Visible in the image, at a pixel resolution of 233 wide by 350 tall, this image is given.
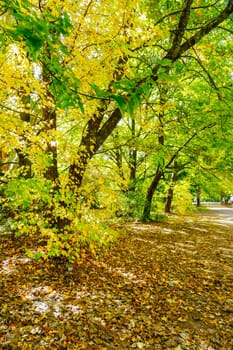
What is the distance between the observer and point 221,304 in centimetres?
522

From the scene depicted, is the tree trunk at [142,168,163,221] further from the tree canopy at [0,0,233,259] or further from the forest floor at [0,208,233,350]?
the forest floor at [0,208,233,350]

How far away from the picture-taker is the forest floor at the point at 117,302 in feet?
13.0

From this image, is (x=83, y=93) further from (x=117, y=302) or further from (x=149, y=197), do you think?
(x=149, y=197)

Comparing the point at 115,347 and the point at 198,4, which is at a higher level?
the point at 198,4

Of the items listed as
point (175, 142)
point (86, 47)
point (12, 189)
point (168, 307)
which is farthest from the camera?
point (175, 142)

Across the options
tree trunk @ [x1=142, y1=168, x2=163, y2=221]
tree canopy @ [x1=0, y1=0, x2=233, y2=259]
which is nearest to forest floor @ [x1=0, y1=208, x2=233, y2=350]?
tree canopy @ [x1=0, y1=0, x2=233, y2=259]

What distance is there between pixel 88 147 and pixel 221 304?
4116 mm

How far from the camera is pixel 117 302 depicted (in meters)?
5.05

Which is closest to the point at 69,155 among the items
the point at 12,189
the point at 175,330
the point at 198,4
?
the point at 12,189

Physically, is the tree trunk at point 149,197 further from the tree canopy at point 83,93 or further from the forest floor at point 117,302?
the forest floor at point 117,302

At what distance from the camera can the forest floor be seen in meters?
3.96

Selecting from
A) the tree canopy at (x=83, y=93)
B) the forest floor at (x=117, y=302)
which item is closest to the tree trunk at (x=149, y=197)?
the tree canopy at (x=83, y=93)

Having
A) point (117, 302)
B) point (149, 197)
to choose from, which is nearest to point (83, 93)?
point (117, 302)

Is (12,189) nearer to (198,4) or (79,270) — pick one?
(79,270)
